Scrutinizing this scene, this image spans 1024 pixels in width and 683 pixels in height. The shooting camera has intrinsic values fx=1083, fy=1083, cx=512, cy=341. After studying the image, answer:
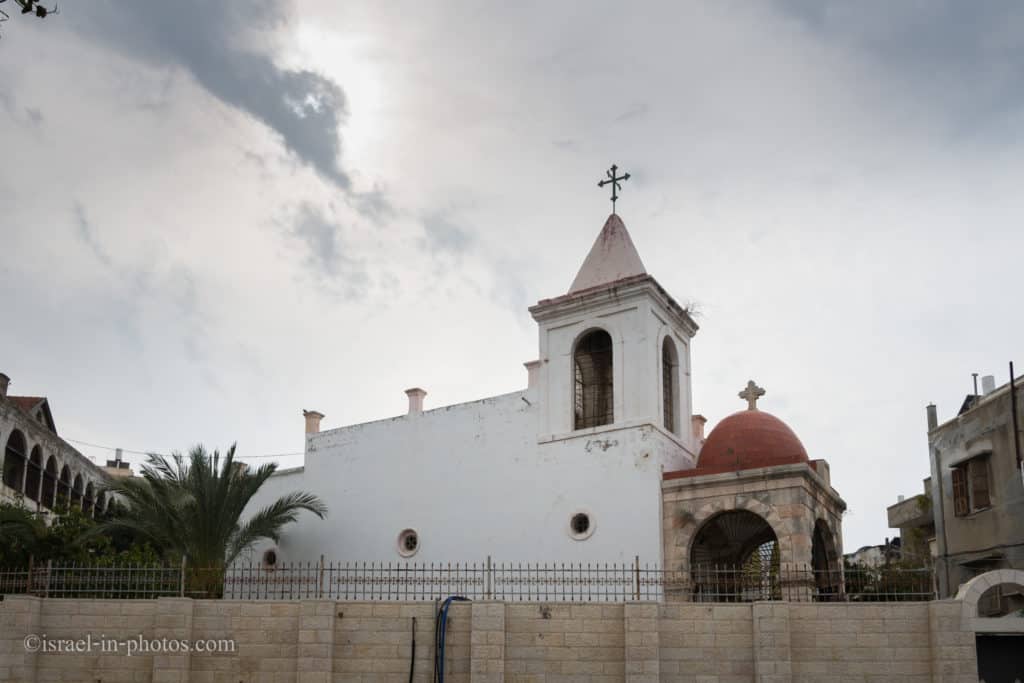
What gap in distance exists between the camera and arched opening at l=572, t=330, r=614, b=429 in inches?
814

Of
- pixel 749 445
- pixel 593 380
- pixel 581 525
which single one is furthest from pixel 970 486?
pixel 581 525

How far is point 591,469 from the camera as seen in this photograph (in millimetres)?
19344

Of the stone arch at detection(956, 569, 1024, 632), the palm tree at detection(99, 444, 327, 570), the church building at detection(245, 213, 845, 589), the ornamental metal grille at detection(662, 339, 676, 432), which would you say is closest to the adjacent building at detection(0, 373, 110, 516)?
the palm tree at detection(99, 444, 327, 570)

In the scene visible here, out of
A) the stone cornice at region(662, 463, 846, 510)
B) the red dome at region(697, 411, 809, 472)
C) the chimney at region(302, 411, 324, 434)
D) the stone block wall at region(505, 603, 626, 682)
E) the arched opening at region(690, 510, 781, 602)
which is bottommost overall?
the stone block wall at region(505, 603, 626, 682)

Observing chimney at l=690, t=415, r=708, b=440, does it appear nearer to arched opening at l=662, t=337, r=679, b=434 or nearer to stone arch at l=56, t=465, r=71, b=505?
arched opening at l=662, t=337, r=679, b=434

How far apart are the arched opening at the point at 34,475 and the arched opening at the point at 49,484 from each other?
536mm

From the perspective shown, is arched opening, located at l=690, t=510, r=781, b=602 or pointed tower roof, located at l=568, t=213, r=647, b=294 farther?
pointed tower roof, located at l=568, t=213, r=647, b=294

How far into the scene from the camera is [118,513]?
23.5m

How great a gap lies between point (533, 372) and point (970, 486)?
9.81 metres

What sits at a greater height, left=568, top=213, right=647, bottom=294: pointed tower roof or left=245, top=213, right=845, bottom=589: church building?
left=568, top=213, right=647, bottom=294: pointed tower roof

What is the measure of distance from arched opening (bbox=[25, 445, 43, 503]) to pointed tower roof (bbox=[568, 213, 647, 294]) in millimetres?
15265

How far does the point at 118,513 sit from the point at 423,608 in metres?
11.5

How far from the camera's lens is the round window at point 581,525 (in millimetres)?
18953

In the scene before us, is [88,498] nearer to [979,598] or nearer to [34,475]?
[34,475]
